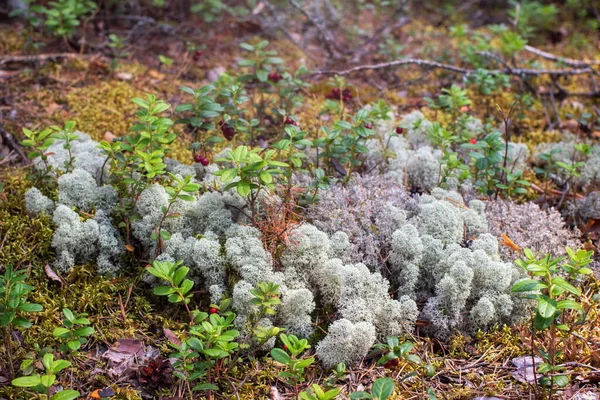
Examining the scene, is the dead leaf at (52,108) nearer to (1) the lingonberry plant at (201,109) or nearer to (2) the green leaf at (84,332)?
(1) the lingonberry plant at (201,109)

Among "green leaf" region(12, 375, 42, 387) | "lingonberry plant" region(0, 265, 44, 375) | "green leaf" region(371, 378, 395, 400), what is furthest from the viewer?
"lingonberry plant" region(0, 265, 44, 375)

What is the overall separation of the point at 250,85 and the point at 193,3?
167 centimetres

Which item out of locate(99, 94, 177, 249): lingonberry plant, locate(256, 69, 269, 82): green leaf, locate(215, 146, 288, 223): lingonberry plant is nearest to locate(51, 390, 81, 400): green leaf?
locate(99, 94, 177, 249): lingonberry plant

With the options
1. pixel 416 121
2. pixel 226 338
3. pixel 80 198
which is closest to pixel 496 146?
pixel 416 121

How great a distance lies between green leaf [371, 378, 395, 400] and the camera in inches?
86.0

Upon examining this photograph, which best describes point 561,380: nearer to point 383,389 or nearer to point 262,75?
point 383,389

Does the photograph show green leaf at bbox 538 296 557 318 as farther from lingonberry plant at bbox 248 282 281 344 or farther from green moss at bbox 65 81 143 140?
green moss at bbox 65 81 143 140

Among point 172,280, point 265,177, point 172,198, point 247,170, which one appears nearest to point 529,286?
point 265,177

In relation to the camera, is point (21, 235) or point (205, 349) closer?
point (205, 349)

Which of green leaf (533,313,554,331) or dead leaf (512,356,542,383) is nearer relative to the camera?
green leaf (533,313,554,331)

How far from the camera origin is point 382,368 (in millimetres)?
2648

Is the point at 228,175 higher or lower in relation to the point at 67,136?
higher

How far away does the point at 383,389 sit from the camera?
2.21 m

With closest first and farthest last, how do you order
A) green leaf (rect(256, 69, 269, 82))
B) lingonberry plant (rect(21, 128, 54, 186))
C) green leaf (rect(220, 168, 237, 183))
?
1. green leaf (rect(220, 168, 237, 183))
2. lingonberry plant (rect(21, 128, 54, 186))
3. green leaf (rect(256, 69, 269, 82))
